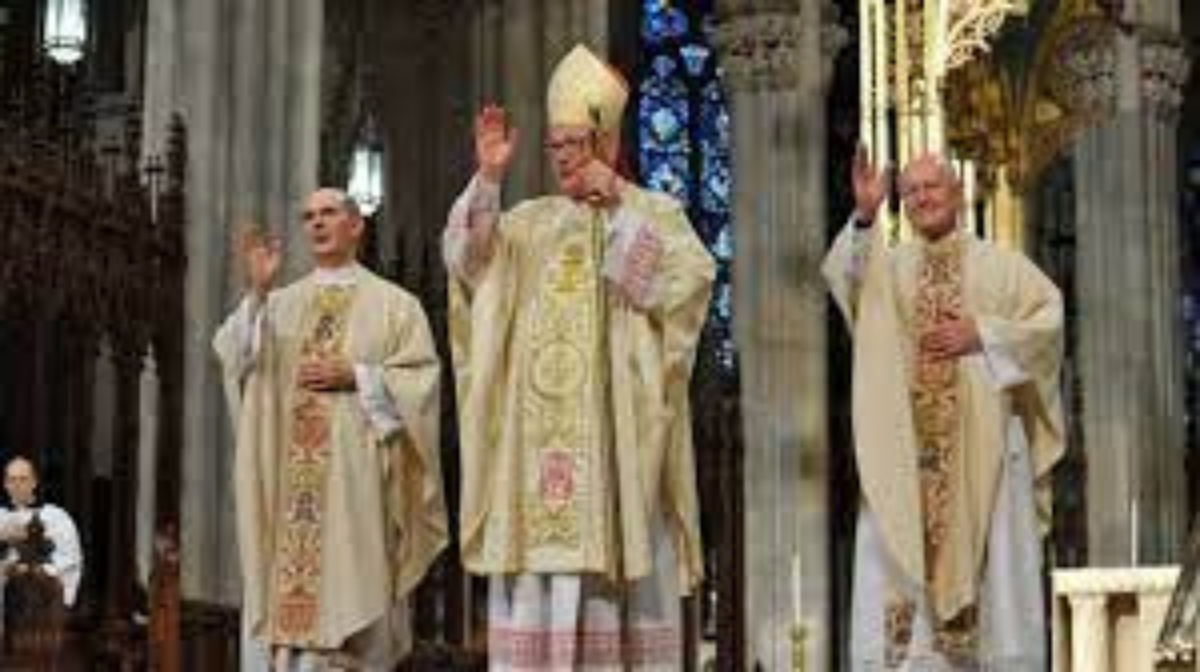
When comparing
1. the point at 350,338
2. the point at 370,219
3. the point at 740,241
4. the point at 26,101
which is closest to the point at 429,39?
the point at 370,219

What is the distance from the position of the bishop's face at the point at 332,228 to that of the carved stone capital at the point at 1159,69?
15507mm

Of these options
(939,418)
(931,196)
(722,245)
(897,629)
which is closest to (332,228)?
(931,196)

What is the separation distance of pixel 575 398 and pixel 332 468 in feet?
3.79

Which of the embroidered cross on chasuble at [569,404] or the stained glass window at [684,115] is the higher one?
the stained glass window at [684,115]

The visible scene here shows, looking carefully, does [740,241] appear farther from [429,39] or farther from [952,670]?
[952,670]

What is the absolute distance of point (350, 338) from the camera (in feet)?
28.3

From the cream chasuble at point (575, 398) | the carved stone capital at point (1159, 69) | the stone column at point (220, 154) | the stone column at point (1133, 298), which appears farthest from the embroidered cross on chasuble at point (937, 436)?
the carved stone capital at point (1159, 69)

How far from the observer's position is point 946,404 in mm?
8133

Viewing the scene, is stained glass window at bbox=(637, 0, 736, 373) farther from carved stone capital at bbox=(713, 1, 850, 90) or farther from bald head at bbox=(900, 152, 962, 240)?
bald head at bbox=(900, 152, 962, 240)

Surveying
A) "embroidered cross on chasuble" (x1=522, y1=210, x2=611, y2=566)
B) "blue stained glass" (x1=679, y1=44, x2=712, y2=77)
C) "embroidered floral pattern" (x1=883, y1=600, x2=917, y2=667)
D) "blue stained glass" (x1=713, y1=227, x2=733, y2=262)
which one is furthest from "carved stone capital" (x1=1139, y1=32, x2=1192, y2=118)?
"embroidered cross on chasuble" (x1=522, y1=210, x2=611, y2=566)

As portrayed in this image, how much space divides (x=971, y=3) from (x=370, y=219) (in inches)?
217

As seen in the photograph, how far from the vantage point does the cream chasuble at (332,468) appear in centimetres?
847

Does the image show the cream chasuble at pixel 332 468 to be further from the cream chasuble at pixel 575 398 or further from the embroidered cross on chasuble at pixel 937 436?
the embroidered cross on chasuble at pixel 937 436

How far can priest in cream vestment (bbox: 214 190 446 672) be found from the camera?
8.45 meters
